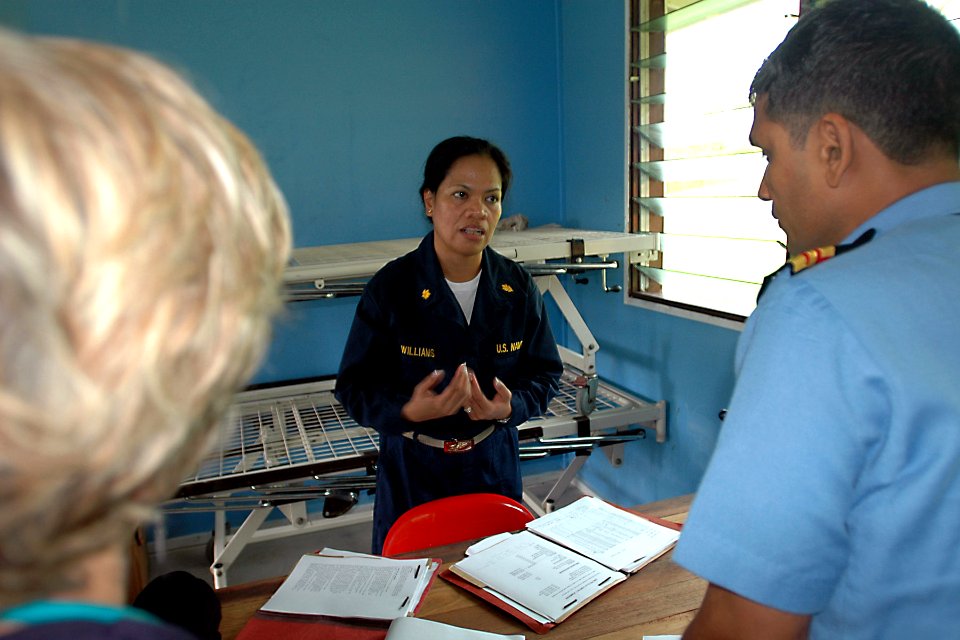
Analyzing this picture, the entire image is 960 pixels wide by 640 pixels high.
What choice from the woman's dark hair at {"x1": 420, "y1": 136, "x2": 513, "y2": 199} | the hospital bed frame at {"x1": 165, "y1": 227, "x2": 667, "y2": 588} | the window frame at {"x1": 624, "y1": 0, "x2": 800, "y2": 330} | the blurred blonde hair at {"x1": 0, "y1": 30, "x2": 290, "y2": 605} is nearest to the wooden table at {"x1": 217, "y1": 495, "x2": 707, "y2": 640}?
the blurred blonde hair at {"x1": 0, "y1": 30, "x2": 290, "y2": 605}

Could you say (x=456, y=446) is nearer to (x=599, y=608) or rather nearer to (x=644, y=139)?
(x=599, y=608)

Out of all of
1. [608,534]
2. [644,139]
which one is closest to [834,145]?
[608,534]

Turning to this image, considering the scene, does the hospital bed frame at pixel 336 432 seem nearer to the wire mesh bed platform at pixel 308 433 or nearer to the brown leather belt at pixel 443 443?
the wire mesh bed platform at pixel 308 433

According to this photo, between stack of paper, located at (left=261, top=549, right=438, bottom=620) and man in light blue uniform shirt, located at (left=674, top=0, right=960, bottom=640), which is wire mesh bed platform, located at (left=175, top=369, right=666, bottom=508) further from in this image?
man in light blue uniform shirt, located at (left=674, top=0, right=960, bottom=640)

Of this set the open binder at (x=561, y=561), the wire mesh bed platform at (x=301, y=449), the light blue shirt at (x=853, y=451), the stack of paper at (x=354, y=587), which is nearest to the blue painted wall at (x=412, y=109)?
the wire mesh bed platform at (x=301, y=449)

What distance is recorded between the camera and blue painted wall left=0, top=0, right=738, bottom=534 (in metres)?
2.93

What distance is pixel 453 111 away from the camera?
338 centimetres

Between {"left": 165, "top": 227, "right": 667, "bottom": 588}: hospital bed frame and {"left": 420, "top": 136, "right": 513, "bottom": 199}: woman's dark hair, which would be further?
{"left": 165, "top": 227, "right": 667, "bottom": 588}: hospital bed frame

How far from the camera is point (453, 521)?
164 cm

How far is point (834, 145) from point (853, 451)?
0.40m

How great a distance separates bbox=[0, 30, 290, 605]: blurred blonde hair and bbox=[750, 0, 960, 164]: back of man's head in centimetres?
78

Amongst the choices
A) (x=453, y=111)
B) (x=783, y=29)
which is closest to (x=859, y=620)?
(x=783, y=29)

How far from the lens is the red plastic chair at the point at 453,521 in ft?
5.30

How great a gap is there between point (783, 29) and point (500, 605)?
6.18 ft
